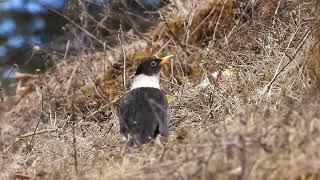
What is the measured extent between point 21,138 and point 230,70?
225cm

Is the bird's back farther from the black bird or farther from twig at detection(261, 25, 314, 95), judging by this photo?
twig at detection(261, 25, 314, 95)

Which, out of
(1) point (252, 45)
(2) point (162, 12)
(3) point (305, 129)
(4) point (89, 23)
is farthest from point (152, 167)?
(4) point (89, 23)

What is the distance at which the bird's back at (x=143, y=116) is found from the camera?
19.5 ft

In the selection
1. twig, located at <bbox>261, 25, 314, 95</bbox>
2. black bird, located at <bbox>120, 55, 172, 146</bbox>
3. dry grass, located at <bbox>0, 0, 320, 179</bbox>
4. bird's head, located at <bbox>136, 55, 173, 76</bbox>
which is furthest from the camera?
bird's head, located at <bbox>136, 55, 173, 76</bbox>

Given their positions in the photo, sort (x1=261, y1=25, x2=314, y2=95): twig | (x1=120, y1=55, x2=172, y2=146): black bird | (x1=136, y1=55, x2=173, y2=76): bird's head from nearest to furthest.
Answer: (x1=120, y1=55, x2=172, y2=146): black bird → (x1=261, y1=25, x2=314, y2=95): twig → (x1=136, y1=55, x2=173, y2=76): bird's head

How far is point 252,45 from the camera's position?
813 centimetres

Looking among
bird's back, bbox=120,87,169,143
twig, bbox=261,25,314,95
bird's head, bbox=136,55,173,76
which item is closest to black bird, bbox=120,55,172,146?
bird's back, bbox=120,87,169,143

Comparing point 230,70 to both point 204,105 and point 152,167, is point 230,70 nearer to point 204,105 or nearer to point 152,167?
point 204,105

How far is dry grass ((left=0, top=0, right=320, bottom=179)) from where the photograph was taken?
166 inches

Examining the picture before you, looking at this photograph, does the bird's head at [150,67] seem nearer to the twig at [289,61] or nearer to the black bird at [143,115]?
the black bird at [143,115]

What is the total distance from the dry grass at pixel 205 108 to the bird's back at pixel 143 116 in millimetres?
165

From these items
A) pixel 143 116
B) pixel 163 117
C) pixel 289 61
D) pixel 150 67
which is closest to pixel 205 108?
pixel 150 67

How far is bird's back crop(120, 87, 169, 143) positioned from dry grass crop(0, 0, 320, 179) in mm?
165

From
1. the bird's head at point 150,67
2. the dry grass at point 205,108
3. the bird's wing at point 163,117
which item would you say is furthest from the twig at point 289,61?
the bird's head at point 150,67
